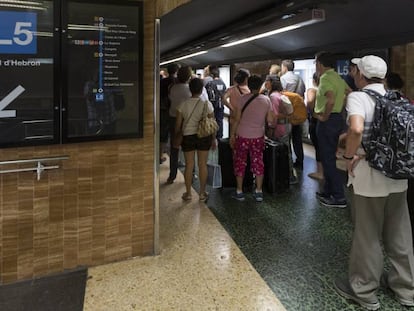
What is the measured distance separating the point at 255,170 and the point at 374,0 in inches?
87.3

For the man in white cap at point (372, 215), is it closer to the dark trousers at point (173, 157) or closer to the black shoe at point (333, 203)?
the black shoe at point (333, 203)

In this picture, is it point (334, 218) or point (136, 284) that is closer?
point (136, 284)

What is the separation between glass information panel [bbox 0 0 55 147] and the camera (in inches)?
85.4

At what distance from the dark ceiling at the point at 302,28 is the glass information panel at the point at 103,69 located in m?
1.06

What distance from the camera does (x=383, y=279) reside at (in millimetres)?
2445

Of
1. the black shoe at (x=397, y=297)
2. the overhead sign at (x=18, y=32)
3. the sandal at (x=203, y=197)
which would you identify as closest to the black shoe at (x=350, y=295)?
the black shoe at (x=397, y=297)

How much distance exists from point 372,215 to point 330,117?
193 cm

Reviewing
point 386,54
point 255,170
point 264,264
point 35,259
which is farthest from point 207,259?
point 386,54

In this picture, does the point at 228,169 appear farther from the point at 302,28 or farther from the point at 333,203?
the point at 302,28

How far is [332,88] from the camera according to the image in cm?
379

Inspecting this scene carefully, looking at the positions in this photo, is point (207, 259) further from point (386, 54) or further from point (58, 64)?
point (386, 54)

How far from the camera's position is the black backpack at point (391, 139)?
198 cm

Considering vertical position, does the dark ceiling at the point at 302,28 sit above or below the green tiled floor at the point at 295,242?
above

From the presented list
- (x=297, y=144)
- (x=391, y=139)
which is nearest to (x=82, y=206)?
(x=391, y=139)
